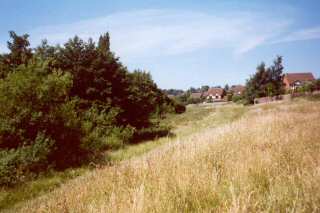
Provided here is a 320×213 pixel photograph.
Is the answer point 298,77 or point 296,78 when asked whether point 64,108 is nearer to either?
point 296,78

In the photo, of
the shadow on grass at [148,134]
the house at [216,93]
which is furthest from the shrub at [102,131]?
the house at [216,93]

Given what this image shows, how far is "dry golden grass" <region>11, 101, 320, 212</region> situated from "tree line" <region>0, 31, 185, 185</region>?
19.3 feet

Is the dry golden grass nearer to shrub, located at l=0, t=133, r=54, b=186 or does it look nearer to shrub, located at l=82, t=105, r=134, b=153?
shrub, located at l=0, t=133, r=54, b=186

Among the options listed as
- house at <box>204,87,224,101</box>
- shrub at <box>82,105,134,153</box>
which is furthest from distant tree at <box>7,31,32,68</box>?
house at <box>204,87,224,101</box>

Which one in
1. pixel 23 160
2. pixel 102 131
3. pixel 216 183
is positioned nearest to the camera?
pixel 216 183

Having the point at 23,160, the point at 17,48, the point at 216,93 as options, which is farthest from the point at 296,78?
the point at 23,160

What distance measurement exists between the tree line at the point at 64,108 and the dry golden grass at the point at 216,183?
588 cm

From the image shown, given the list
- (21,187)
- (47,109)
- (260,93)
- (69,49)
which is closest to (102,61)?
(69,49)

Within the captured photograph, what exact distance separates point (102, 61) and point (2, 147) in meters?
9.30

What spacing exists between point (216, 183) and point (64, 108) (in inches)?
398

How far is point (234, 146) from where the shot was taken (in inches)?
270

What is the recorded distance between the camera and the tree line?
10.8 metres

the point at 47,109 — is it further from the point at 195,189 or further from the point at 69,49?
the point at 195,189

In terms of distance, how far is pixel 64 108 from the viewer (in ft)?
41.8
